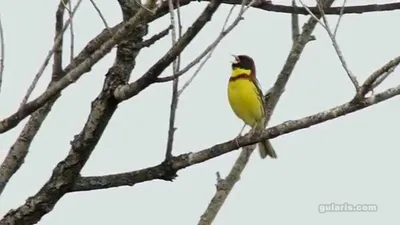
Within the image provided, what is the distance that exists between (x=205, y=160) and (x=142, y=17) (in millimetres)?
588

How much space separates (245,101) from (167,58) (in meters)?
2.76

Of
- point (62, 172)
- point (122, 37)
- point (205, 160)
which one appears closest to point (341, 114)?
point (205, 160)

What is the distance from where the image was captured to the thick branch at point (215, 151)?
6.98 feet

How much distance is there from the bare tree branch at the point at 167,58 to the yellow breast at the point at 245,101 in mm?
2463

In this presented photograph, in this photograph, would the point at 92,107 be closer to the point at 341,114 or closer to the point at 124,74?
the point at 124,74

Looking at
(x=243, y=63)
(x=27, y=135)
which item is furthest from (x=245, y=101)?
(x=27, y=135)

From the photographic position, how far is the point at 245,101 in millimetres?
4711

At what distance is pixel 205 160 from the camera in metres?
2.40

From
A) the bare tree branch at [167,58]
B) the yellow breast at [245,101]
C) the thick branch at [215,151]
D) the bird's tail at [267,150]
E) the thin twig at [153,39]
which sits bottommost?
the bare tree branch at [167,58]

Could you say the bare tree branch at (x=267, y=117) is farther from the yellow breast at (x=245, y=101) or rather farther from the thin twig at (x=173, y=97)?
the yellow breast at (x=245, y=101)

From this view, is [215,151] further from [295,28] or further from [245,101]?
[245,101]

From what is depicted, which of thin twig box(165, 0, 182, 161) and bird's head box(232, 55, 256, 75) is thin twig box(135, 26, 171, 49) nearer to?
thin twig box(165, 0, 182, 161)

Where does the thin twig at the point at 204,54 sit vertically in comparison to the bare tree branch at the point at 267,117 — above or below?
below

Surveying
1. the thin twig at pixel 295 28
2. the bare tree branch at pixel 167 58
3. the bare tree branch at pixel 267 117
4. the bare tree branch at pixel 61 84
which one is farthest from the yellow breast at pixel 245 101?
the bare tree branch at pixel 61 84
